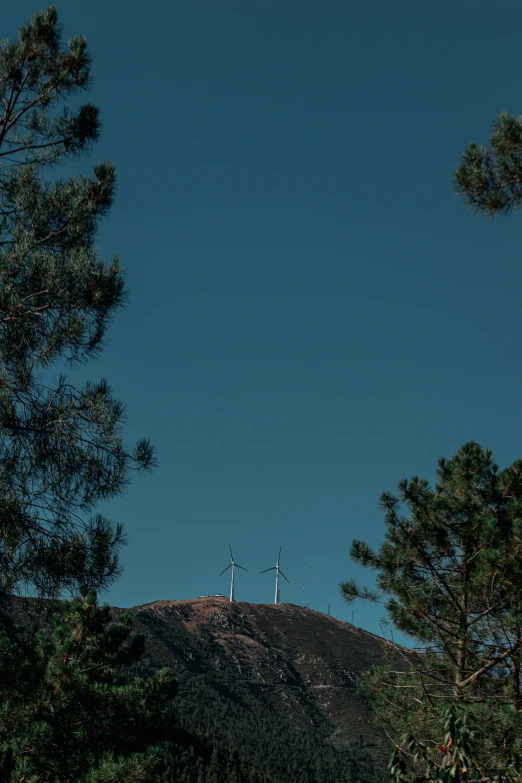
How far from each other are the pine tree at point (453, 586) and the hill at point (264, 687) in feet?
152

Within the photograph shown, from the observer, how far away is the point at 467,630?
1422 centimetres

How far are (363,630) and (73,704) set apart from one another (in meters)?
158

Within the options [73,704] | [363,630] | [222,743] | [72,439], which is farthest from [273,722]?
[72,439]

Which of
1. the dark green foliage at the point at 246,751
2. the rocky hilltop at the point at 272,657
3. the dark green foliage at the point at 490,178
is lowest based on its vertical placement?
the dark green foliage at the point at 246,751

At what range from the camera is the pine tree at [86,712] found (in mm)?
14875

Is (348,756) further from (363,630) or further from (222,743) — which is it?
(363,630)

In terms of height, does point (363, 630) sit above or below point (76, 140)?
above

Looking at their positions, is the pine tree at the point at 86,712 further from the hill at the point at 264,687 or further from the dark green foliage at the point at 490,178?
the hill at the point at 264,687

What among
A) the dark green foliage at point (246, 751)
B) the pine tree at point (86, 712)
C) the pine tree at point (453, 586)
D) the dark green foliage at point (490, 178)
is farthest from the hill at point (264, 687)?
the dark green foliage at point (490, 178)

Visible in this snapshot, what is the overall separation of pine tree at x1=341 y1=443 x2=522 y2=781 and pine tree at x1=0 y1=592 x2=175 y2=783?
5893 mm

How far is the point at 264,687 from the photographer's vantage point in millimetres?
120312

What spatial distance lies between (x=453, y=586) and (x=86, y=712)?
31.9ft

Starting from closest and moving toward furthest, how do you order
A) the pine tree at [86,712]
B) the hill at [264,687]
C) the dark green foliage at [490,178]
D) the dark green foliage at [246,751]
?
the dark green foliage at [490,178] → the pine tree at [86,712] → the dark green foliage at [246,751] → the hill at [264,687]

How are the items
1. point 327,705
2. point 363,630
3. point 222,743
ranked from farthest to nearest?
point 363,630 → point 327,705 → point 222,743
